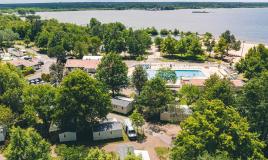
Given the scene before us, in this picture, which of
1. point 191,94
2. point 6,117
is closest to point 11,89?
point 6,117

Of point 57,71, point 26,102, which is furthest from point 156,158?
point 57,71

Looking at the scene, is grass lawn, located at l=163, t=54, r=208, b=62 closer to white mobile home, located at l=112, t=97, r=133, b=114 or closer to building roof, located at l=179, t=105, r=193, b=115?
building roof, located at l=179, t=105, r=193, b=115

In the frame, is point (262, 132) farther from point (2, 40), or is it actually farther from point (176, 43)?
point (2, 40)

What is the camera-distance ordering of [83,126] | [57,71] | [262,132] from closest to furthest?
[262,132]
[83,126]
[57,71]

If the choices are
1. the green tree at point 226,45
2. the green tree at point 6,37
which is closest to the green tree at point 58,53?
the green tree at point 6,37

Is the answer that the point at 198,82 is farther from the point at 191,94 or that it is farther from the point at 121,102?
the point at 121,102

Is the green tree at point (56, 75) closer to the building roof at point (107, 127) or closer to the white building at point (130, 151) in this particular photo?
the building roof at point (107, 127)
